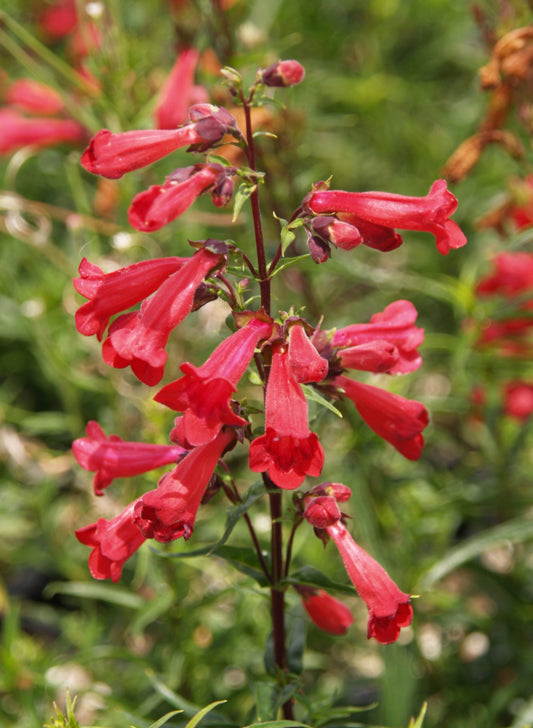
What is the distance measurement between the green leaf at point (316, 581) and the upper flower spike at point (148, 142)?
2.61 feet

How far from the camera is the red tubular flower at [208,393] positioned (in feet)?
3.68

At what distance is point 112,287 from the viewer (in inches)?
50.5

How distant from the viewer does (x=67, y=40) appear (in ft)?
15.0

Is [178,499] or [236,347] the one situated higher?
[236,347]

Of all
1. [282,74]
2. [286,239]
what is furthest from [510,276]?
[286,239]

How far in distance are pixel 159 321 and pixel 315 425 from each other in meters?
0.40

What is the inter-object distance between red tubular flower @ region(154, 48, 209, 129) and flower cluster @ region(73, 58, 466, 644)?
4.09ft

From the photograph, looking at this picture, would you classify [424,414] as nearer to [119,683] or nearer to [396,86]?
[119,683]

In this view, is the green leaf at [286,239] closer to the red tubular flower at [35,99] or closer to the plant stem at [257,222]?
the plant stem at [257,222]

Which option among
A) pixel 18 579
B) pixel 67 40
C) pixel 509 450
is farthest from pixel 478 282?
pixel 67 40

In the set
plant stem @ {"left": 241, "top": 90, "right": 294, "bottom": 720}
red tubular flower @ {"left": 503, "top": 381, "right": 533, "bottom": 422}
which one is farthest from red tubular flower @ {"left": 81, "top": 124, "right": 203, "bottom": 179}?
red tubular flower @ {"left": 503, "top": 381, "right": 533, "bottom": 422}

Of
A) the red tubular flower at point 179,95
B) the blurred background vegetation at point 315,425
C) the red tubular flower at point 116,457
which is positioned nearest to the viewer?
the red tubular flower at point 116,457

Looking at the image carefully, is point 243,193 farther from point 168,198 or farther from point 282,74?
point 282,74

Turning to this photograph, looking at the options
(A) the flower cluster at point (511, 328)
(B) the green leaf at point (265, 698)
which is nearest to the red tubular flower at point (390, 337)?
(B) the green leaf at point (265, 698)
